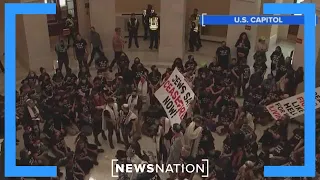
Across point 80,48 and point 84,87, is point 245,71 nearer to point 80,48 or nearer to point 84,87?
point 84,87

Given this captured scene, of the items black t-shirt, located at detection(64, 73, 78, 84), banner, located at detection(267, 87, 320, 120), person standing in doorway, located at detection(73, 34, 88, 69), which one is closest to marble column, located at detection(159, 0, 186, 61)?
person standing in doorway, located at detection(73, 34, 88, 69)

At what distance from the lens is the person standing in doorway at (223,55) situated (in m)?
12.7

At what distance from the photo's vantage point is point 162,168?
31.9 feet

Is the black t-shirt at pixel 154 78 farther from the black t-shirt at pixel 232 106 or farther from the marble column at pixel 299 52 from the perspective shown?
the marble column at pixel 299 52

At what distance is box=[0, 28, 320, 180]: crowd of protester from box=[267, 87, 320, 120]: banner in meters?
0.18

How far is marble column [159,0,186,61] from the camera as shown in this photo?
1426 centimetres

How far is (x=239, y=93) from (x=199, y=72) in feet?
6.03

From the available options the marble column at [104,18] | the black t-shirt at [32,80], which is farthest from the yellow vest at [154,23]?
the black t-shirt at [32,80]

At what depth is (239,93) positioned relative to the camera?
13.0 meters

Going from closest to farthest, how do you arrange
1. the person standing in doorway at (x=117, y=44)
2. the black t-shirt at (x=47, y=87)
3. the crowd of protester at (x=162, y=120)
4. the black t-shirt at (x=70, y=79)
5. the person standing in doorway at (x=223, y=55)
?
the crowd of protester at (x=162, y=120), the black t-shirt at (x=47, y=87), the black t-shirt at (x=70, y=79), the person standing in doorway at (x=223, y=55), the person standing in doorway at (x=117, y=44)

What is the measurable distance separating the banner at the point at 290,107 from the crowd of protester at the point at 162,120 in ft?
0.58

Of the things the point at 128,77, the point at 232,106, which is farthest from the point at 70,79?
the point at 232,106

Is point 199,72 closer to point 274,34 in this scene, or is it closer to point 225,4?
point 225,4

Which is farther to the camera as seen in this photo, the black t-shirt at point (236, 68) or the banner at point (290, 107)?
the black t-shirt at point (236, 68)
